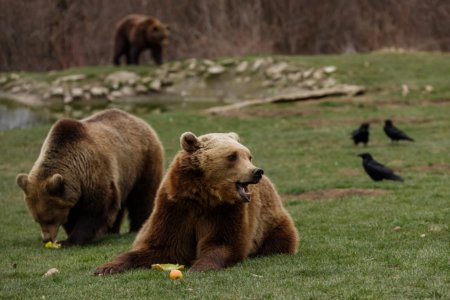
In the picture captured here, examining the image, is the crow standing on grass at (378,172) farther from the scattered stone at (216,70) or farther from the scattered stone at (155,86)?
the scattered stone at (216,70)

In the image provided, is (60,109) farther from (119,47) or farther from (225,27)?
(225,27)

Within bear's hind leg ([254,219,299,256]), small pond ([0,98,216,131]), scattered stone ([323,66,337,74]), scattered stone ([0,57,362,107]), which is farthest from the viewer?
scattered stone ([0,57,362,107])

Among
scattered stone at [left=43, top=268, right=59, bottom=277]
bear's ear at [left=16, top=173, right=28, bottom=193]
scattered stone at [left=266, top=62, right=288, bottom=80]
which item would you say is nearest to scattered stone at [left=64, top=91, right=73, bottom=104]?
scattered stone at [left=266, top=62, right=288, bottom=80]

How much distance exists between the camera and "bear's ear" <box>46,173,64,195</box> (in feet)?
37.0

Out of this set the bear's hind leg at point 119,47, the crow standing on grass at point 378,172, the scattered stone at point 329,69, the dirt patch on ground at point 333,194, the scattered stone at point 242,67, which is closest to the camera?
the dirt patch on ground at point 333,194

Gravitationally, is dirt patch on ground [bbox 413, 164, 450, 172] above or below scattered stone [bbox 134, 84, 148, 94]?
above

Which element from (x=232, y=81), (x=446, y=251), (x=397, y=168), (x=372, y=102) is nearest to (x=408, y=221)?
(x=446, y=251)

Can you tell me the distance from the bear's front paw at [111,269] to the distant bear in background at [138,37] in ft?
93.3

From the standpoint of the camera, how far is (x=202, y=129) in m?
24.8

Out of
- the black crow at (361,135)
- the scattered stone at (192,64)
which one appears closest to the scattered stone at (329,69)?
the scattered stone at (192,64)

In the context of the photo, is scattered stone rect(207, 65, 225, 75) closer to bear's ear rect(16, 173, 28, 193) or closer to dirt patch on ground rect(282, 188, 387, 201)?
dirt patch on ground rect(282, 188, 387, 201)

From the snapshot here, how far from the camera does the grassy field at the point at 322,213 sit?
24.6 feet

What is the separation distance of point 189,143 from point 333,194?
23.8 feet

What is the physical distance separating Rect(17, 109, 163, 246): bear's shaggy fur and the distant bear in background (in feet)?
78.6
